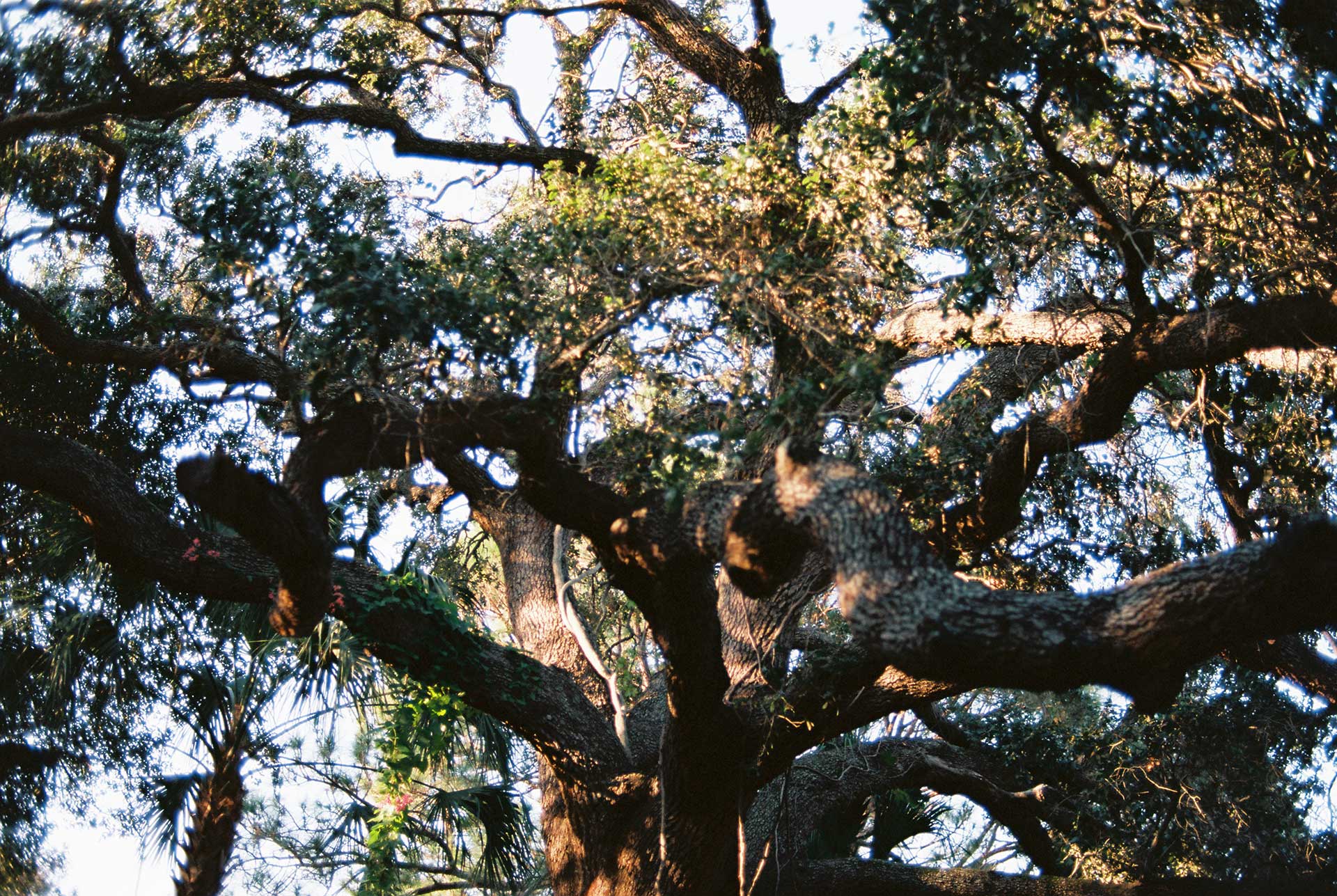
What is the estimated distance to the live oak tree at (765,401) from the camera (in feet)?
17.3

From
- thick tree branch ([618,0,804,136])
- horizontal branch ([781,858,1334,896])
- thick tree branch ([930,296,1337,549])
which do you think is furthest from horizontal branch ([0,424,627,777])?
thick tree branch ([618,0,804,136])

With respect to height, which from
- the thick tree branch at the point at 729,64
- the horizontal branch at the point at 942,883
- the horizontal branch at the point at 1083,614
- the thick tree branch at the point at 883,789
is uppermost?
the thick tree branch at the point at 729,64

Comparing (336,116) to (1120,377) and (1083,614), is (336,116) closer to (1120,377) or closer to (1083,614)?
(1120,377)

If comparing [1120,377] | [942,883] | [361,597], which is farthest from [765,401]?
[942,883]

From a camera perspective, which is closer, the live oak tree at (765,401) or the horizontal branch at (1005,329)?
the live oak tree at (765,401)

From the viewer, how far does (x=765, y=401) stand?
5.80 m

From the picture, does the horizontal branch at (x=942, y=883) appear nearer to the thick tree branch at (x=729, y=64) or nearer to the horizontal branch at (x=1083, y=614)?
the horizontal branch at (x=1083, y=614)

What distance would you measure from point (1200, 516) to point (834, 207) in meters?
3.55

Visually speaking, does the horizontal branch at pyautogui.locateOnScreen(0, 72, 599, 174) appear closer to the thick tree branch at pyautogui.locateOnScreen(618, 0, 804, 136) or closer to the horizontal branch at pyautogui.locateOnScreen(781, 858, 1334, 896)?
the thick tree branch at pyautogui.locateOnScreen(618, 0, 804, 136)

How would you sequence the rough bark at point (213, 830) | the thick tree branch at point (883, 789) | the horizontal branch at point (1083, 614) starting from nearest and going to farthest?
the horizontal branch at point (1083, 614), the rough bark at point (213, 830), the thick tree branch at point (883, 789)

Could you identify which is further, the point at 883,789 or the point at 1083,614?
the point at 883,789

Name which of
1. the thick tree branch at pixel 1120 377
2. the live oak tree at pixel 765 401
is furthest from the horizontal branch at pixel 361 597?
the thick tree branch at pixel 1120 377

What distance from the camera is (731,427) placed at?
5441 millimetres

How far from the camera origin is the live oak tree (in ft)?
17.3
